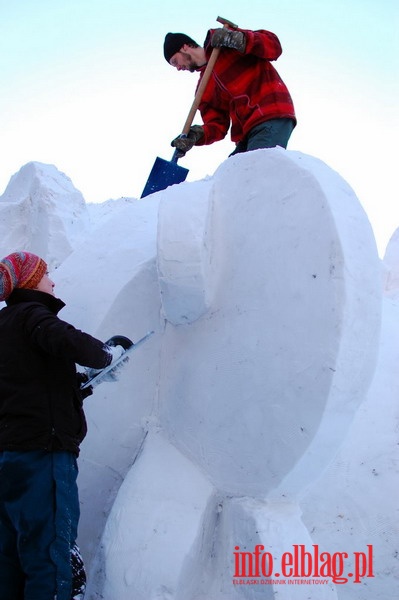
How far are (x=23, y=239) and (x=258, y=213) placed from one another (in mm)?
2460

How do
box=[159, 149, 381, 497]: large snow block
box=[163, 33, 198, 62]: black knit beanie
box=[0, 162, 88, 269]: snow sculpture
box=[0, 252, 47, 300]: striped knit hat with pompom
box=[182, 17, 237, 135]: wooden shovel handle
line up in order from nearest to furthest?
box=[159, 149, 381, 497]: large snow block, box=[0, 252, 47, 300]: striped knit hat with pompom, box=[182, 17, 237, 135]: wooden shovel handle, box=[163, 33, 198, 62]: black knit beanie, box=[0, 162, 88, 269]: snow sculpture

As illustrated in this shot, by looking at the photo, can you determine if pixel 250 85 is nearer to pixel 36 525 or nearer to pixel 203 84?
pixel 203 84

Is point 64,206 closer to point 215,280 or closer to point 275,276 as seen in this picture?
point 215,280

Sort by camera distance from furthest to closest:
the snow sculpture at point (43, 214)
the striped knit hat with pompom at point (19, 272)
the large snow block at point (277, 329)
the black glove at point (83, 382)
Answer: the snow sculpture at point (43, 214) → the black glove at point (83, 382) → the striped knit hat with pompom at point (19, 272) → the large snow block at point (277, 329)

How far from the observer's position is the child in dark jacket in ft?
4.92

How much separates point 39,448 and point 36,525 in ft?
0.72

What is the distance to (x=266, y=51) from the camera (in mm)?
2682

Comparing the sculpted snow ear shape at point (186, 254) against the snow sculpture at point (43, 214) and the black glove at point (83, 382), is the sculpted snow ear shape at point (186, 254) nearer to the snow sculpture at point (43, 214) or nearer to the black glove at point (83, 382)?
the black glove at point (83, 382)

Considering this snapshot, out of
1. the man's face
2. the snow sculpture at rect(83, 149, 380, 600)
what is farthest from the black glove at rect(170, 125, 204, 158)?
the snow sculpture at rect(83, 149, 380, 600)

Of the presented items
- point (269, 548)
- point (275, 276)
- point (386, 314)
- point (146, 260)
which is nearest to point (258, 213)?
point (275, 276)

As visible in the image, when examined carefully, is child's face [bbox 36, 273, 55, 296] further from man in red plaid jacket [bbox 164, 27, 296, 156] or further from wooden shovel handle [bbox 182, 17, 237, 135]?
wooden shovel handle [bbox 182, 17, 237, 135]

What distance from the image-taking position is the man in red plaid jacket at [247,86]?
106 inches

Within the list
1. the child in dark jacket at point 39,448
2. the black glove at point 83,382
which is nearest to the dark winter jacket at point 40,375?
the child in dark jacket at point 39,448

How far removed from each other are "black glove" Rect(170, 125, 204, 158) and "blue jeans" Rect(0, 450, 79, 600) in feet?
7.29
